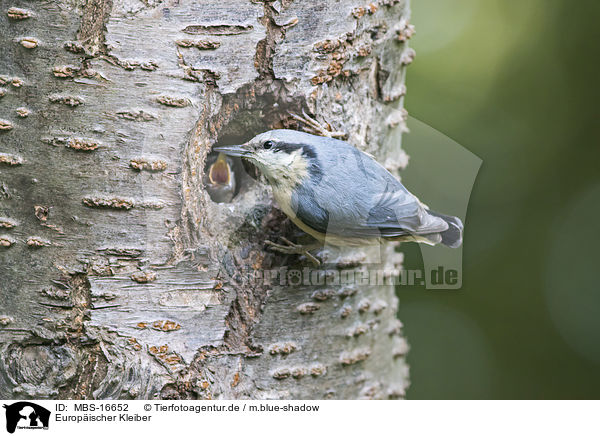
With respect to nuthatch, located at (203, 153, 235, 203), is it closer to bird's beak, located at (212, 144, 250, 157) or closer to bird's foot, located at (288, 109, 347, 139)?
bird's beak, located at (212, 144, 250, 157)

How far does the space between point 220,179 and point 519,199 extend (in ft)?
4.38

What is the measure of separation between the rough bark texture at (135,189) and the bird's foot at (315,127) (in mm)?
27

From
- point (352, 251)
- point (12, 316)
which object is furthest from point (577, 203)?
point (12, 316)

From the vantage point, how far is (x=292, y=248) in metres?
1.12

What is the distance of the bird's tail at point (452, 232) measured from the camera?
48.6 inches

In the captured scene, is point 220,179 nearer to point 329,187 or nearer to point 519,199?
point 329,187

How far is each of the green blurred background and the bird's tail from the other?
778mm

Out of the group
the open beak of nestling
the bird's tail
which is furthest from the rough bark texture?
the bird's tail

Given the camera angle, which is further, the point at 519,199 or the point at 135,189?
the point at 519,199

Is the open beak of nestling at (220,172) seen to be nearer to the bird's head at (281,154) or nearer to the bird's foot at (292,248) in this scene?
the bird's head at (281,154)

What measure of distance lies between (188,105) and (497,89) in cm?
145

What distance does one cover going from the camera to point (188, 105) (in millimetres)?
1015

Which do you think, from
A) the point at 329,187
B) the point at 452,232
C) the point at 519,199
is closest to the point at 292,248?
the point at 329,187

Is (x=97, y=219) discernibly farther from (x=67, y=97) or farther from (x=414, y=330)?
(x=414, y=330)
